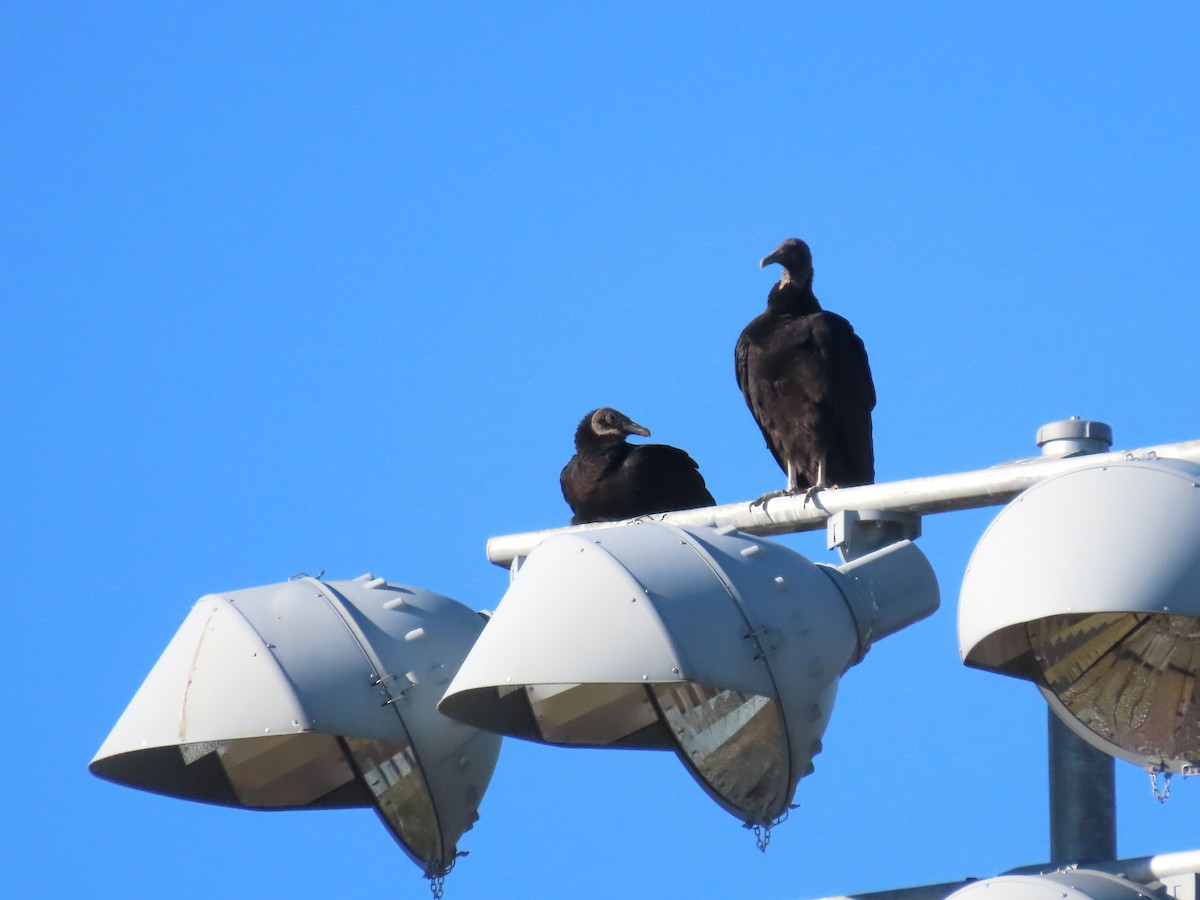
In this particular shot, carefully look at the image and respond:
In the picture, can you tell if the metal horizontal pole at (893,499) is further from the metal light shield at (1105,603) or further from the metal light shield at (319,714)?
the metal light shield at (319,714)

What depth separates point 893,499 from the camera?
3402 millimetres

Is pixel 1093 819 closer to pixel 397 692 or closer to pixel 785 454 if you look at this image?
pixel 397 692

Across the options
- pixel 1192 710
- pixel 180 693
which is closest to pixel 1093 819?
pixel 1192 710

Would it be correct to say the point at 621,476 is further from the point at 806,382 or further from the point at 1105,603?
the point at 1105,603

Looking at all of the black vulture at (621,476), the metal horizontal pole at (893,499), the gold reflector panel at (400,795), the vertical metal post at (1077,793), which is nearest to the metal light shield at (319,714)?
the gold reflector panel at (400,795)

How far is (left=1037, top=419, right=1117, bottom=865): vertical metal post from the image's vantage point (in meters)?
3.01

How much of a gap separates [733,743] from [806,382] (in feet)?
13.6

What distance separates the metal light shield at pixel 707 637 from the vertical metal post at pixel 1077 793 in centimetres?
35

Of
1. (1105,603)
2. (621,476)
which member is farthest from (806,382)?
(1105,603)

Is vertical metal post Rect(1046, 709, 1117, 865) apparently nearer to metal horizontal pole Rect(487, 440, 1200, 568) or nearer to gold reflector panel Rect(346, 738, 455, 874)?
metal horizontal pole Rect(487, 440, 1200, 568)

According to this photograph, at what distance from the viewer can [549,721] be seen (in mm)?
3611

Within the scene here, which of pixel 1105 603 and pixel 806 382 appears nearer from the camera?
pixel 1105 603

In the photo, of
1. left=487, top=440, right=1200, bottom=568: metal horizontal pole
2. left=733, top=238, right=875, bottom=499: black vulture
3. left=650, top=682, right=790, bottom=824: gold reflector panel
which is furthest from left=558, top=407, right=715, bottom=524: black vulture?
left=650, top=682, right=790, bottom=824: gold reflector panel

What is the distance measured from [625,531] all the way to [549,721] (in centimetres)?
53
